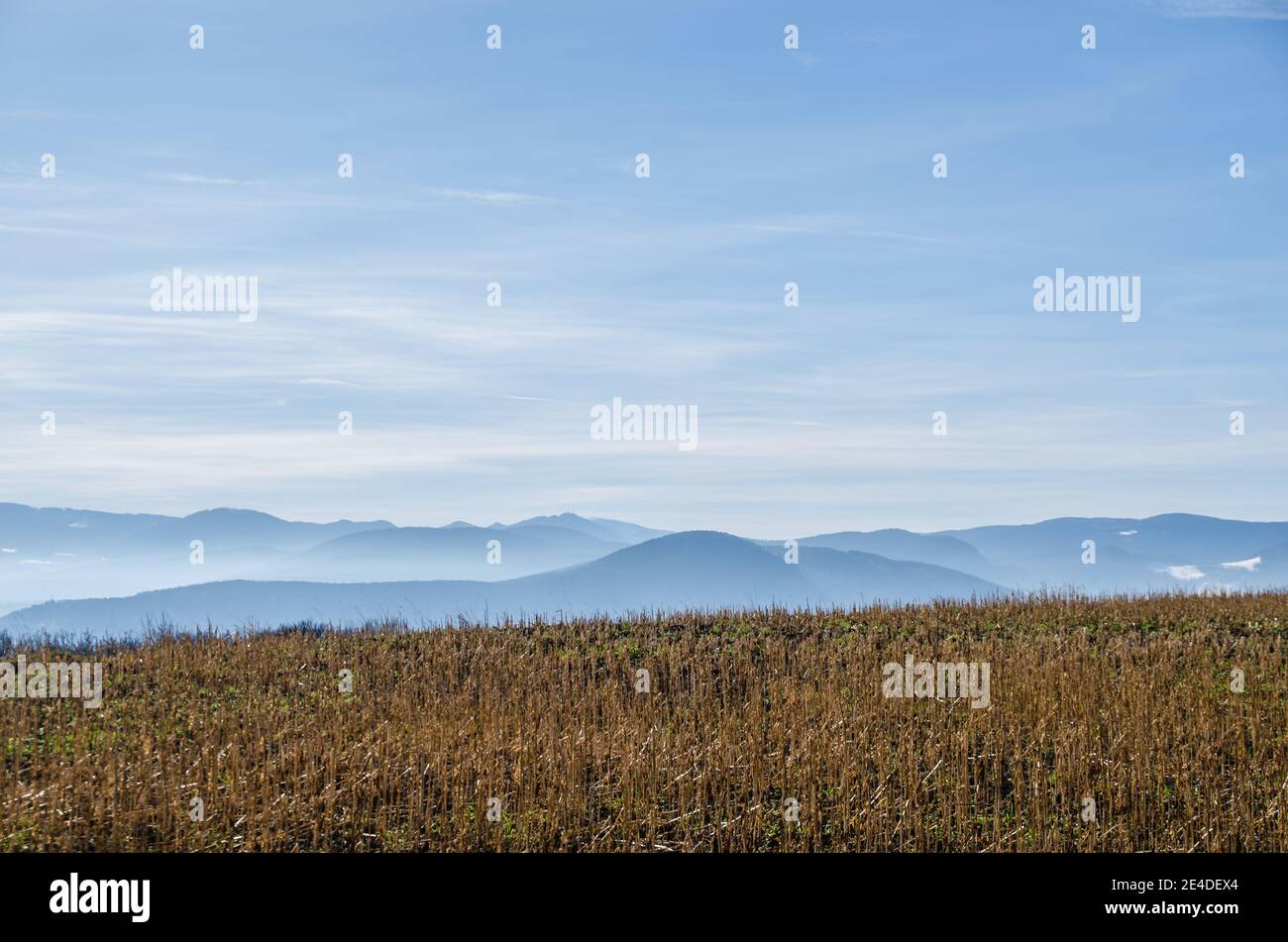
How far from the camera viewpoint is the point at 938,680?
19578 mm

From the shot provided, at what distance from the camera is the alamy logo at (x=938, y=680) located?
1822 centimetres

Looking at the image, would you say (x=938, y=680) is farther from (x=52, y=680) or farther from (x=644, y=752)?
(x=52, y=680)

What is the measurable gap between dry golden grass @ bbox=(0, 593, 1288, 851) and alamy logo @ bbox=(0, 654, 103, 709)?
18.3 inches

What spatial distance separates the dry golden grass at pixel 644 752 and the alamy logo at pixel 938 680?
35 cm

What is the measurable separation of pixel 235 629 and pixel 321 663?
14.9ft

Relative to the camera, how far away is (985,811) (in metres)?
13.3

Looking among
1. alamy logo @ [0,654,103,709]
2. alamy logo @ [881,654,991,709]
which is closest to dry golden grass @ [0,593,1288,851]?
alamy logo @ [881,654,991,709]

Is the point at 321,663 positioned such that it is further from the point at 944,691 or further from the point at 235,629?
the point at 944,691

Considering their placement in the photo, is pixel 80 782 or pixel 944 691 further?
pixel 944 691
